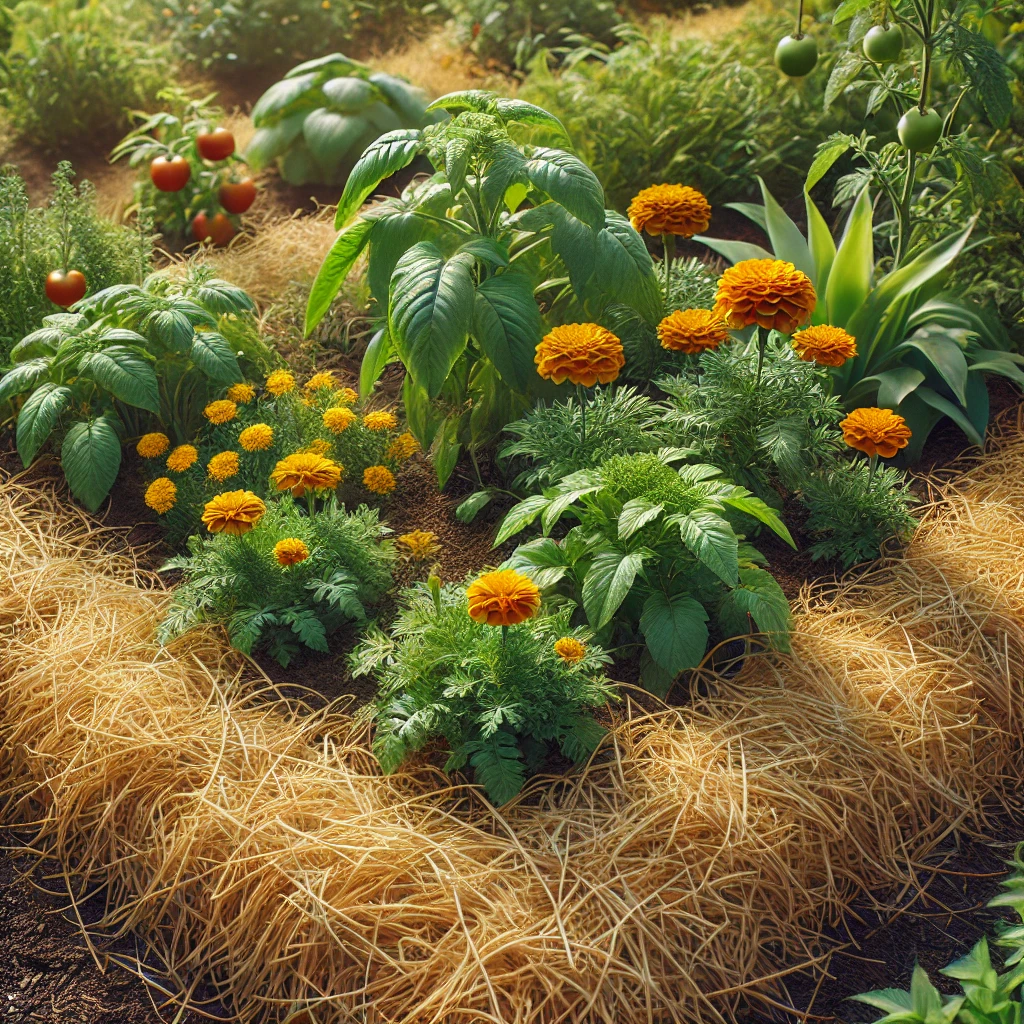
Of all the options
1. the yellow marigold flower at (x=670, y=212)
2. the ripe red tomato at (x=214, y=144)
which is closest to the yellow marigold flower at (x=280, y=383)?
the yellow marigold flower at (x=670, y=212)

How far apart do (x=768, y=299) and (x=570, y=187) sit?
63 centimetres

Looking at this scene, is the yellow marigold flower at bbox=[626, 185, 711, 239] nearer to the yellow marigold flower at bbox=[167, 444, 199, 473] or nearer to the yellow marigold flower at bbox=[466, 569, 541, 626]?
the yellow marigold flower at bbox=[466, 569, 541, 626]

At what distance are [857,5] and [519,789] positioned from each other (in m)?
2.43

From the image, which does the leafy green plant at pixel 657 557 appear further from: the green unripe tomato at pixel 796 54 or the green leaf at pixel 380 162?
the green unripe tomato at pixel 796 54

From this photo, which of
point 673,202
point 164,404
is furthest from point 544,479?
point 164,404

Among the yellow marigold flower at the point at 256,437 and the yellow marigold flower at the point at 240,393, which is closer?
the yellow marigold flower at the point at 256,437

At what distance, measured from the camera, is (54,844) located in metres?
2.61

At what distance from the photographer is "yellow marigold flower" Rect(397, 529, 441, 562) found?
9.93ft

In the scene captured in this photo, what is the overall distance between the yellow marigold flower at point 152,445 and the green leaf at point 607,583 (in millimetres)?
1416

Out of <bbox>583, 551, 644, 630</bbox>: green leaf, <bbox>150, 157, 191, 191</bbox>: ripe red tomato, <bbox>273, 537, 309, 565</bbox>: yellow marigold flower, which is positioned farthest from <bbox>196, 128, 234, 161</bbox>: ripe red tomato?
<bbox>583, 551, 644, 630</bbox>: green leaf

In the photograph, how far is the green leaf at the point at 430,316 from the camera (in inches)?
112

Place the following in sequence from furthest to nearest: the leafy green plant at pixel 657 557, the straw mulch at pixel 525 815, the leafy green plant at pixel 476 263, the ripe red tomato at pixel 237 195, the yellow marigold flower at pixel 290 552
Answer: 1. the ripe red tomato at pixel 237 195
2. the leafy green plant at pixel 476 263
3. the yellow marigold flower at pixel 290 552
4. the leafy green plant at pixel 657 557
5. the straw mulch at pixel 525 815

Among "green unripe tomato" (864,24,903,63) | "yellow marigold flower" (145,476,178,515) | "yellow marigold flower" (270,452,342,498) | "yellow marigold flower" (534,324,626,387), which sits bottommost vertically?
"yellow marigold flower" (145,476,178,515)

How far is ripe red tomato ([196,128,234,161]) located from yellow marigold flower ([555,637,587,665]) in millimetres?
2979
